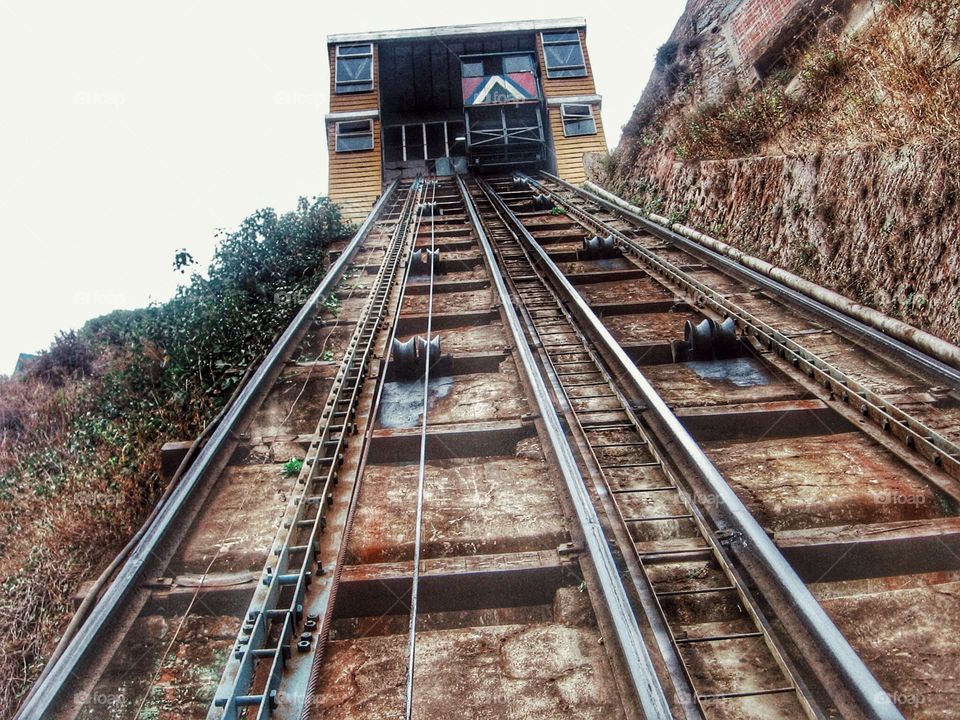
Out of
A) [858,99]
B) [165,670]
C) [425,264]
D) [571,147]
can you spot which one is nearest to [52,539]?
[165,670]

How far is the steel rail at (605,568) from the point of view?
205 cm

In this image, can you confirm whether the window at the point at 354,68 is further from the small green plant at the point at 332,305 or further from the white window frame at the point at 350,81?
the small green plant at the point at 332,305

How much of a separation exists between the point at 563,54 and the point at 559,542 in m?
20.6

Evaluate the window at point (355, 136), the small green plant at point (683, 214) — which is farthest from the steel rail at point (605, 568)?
the window at point (355, 136)

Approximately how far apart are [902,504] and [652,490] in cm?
125

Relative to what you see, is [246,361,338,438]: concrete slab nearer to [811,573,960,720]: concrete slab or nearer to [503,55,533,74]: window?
[811,573,960,720]: concrete slab

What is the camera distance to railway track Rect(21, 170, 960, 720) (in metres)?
2.33

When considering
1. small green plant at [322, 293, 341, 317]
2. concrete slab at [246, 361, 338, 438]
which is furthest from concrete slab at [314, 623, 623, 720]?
small green plant at [322, 293, 341, 317]

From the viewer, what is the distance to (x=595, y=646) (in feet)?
8.32

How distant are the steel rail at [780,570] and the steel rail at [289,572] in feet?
6.66

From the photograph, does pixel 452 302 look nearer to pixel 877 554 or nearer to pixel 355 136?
pixel 877 554

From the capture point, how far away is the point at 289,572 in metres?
Answer: 3.00

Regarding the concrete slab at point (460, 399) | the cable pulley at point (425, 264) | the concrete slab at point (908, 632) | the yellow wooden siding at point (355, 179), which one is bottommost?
the concrete slab at point (908, 632)

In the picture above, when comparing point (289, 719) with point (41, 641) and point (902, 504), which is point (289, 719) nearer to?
point (902, 504)
